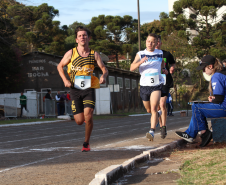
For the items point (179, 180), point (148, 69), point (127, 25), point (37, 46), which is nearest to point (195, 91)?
point (127, 25)

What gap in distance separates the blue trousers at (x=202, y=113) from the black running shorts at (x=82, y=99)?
6.46ft

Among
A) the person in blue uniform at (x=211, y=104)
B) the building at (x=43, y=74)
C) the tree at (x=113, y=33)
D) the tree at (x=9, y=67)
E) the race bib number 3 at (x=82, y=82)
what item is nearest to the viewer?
the person in blue uniform at (x=211, y=104)

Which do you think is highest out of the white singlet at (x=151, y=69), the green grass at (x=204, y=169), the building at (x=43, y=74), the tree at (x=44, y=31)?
the tree at (x=44, y=31)

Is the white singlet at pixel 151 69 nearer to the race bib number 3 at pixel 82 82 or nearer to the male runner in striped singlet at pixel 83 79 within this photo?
the male runner in striped singlet at pixel 83 79

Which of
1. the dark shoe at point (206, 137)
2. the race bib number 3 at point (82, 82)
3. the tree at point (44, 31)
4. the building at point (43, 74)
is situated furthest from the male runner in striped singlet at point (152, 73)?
the tree at point (44, 31)

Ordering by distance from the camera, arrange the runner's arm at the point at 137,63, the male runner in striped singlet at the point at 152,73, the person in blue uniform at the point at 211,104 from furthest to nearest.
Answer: the male runner in striped singlet at the point at 152,73, the runner's arm at the point at 137,63, the person in blue uniform at the point at 211,104

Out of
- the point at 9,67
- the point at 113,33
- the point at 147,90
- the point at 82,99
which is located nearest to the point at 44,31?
the point at 113,33

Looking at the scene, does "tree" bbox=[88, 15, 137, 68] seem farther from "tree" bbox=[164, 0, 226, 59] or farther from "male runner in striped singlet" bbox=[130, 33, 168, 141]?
"male runner in striped singlet" bbox=[130, 33, 168, 141]

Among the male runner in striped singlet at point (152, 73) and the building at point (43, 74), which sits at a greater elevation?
the building at point (43, 74)

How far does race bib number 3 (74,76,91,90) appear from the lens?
A: 21.6ft

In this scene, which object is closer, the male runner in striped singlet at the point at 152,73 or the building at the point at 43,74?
the male runner in striped singlet at the point at 152,73

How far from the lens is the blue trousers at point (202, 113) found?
22.2ft

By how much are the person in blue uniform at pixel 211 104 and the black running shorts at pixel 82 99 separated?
6.41ft

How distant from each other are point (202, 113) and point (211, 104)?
25cm
